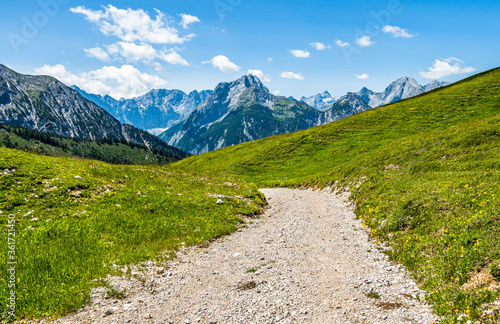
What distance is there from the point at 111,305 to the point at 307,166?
5428 cm

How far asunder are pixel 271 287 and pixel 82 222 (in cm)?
1267

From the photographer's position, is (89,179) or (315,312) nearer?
(315,312)

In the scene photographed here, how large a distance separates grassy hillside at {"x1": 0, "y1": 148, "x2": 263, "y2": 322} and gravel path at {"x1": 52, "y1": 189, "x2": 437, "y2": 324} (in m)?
1.36

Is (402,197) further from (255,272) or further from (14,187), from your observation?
(14,187)

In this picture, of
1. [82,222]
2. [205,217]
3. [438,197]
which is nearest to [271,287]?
[205,217]

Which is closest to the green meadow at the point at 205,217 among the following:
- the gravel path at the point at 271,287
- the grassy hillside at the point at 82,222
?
the grassy hillside at the point at 82,222

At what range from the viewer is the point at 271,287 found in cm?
1112

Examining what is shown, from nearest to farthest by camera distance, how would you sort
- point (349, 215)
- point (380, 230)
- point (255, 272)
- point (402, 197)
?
point (255, 272), point (380, 230), point (402, 197), point (349, 215)

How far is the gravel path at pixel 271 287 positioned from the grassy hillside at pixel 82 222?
4.46 feet

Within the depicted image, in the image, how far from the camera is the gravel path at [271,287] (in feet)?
29.8

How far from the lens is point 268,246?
1675cm

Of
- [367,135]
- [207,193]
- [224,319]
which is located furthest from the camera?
[367,135]

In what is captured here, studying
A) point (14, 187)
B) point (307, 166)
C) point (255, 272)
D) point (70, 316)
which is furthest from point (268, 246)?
point (307, 166)

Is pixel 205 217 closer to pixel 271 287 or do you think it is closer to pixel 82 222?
pixel 82 222
